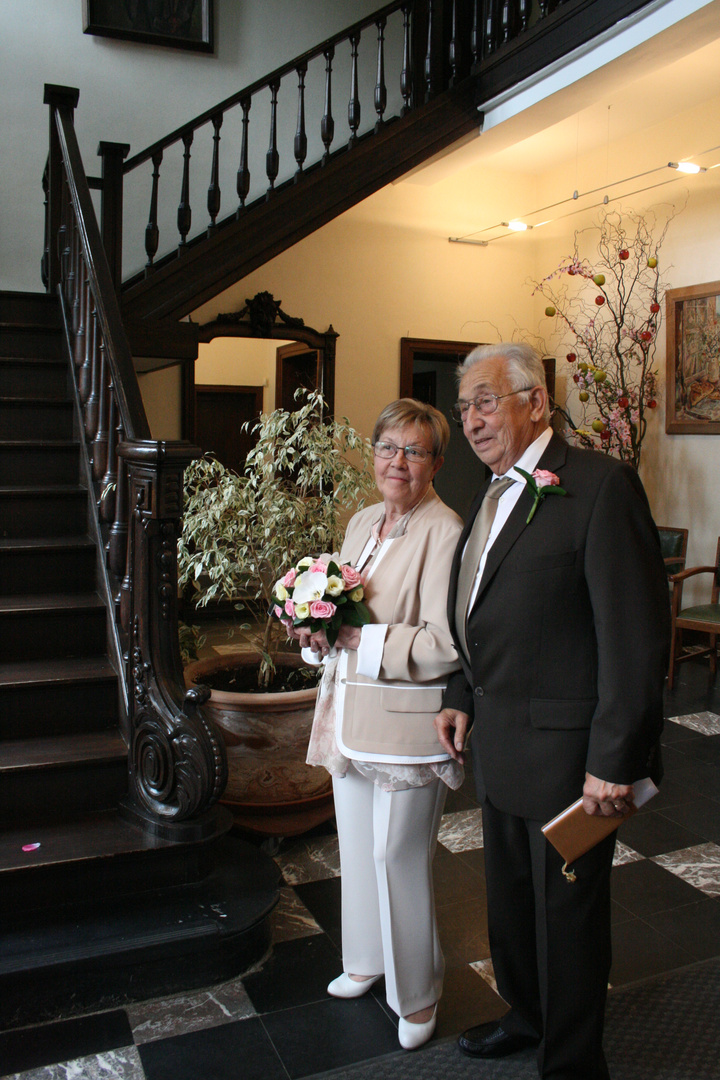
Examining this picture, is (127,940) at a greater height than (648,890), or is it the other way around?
(127,940)

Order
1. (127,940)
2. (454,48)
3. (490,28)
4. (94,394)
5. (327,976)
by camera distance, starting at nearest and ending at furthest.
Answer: (127,940), (327,976), (94,394), (490,28), (454,48)

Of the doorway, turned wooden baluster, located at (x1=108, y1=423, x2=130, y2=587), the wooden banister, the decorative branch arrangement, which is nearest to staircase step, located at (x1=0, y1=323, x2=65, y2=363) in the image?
the wooden banister

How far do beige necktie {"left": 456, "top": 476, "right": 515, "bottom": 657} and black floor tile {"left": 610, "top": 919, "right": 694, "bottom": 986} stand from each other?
1.24m

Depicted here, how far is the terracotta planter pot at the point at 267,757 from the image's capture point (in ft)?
10.8

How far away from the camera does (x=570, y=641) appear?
1806 mm

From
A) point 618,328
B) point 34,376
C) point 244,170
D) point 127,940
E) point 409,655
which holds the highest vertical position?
point 244,170

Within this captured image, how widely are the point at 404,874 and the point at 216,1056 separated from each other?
0.66 metres

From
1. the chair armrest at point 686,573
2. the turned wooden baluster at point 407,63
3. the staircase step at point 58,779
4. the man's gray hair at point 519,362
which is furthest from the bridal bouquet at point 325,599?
the turned wooden baluster at point 407,63

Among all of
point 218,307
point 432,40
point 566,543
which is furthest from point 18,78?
point 566,543

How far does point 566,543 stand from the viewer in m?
1.80

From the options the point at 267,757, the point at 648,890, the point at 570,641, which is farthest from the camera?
the point at 267,757

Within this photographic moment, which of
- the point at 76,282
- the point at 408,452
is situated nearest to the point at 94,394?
the point at 76,282

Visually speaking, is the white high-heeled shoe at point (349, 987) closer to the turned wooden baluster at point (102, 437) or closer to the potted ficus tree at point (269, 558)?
the potted ficus tree at point (269, 558)

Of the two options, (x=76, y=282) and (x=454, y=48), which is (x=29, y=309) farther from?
(x=454, y=48)
